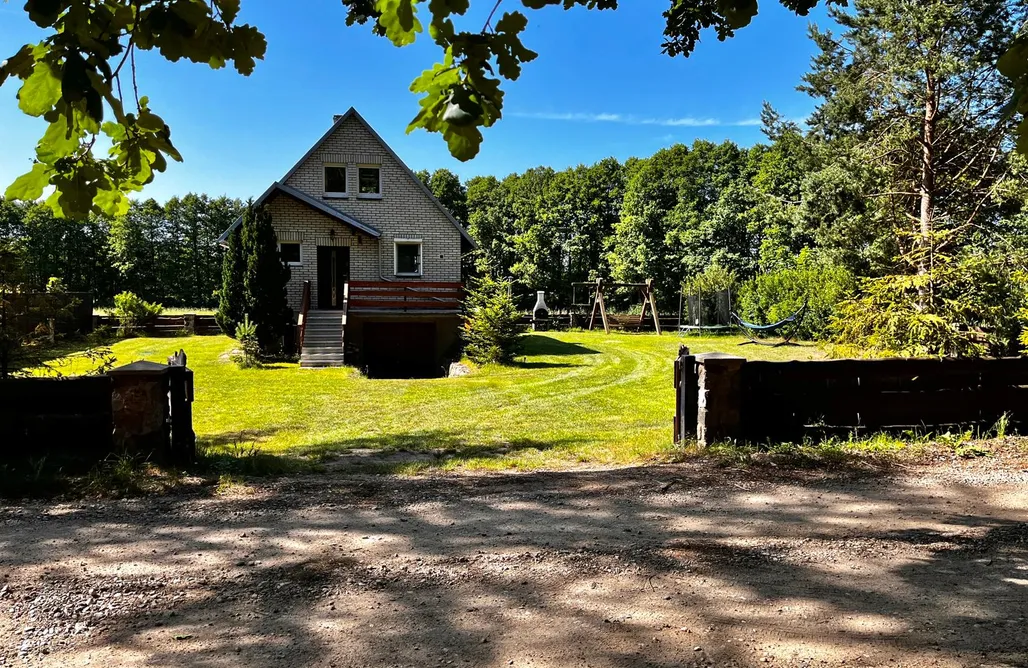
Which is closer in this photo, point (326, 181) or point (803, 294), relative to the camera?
point (803, 294)

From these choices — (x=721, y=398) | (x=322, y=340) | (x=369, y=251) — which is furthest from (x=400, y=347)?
(x=721, y=398)

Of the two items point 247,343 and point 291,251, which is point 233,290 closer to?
point 247,343

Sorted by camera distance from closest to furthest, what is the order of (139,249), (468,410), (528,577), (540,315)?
(528,577), (468,410), (540,315), (139,249)

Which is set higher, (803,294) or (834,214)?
(834,214)

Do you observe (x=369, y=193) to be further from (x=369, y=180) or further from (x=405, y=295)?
(x=405, y=295)

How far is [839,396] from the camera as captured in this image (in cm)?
719

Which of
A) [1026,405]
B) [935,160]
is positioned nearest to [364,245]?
[935,160]

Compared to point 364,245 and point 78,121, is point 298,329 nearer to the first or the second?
point 364,245

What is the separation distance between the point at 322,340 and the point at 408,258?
6.05 meters

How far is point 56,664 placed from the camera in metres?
2.77

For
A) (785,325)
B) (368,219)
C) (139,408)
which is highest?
(368,219)

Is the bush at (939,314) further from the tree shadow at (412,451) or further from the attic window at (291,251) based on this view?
the attic window at (291,251)

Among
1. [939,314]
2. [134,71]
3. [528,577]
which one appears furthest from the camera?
[939,314]

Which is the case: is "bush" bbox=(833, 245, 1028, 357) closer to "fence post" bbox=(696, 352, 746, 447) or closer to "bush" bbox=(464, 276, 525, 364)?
"fence post" bbox=(696, 352, 746, 447)
